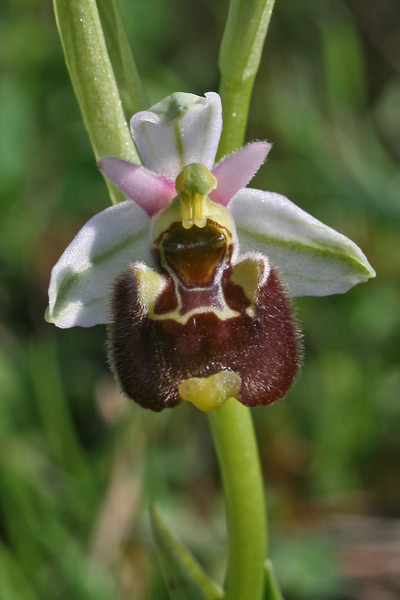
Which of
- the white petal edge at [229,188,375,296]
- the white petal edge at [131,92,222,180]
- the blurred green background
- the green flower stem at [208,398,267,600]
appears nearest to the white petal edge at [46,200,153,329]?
the white petal edge at [131,92,222,180]

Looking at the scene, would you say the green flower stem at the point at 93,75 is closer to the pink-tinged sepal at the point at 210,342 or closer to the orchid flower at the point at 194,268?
the orchid flower at the point at 194,268

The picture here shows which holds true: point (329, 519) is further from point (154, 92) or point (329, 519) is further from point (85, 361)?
point (154, 92)

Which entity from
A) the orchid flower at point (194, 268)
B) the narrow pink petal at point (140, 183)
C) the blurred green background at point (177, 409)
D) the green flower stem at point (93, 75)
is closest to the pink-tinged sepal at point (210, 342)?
the orchid flower at point (194, 268)

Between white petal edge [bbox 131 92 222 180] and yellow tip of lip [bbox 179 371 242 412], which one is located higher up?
white petal edge [bbox 131 92 222 180]

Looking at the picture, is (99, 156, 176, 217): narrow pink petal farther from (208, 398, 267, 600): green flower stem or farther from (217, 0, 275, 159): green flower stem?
(208, 398, 267, 600): green flower stem

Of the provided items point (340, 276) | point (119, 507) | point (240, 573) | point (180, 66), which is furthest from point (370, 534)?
point (180, 66)
